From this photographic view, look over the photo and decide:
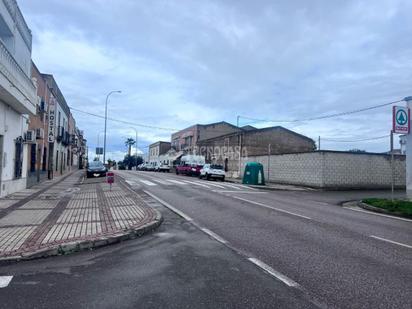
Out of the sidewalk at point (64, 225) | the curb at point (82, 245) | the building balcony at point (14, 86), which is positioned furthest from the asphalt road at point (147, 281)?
the building balcony at point (14, 86)

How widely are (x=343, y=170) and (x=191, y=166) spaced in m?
20.7

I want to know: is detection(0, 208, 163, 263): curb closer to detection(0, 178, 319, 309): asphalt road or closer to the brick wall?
detection(0, 178, 319, 309): asphalt road

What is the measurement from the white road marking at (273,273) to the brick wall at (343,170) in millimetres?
22184

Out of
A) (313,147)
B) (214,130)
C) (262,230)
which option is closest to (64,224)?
(262,230)

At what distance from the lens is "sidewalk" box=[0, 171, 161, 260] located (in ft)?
22.2

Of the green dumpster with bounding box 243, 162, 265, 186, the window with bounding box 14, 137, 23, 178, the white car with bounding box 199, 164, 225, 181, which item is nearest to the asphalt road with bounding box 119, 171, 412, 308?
the window with bounding box 14, 137, 23, 178

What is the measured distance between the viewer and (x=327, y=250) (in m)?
7.18

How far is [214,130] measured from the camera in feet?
217

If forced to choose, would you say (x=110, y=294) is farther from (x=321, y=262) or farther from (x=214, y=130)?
(x=214, y=130)

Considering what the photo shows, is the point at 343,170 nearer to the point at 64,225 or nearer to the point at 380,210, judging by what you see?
the point at 380,210

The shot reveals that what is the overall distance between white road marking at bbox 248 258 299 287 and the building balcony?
10188 millimetres

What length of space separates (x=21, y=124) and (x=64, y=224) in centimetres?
1137

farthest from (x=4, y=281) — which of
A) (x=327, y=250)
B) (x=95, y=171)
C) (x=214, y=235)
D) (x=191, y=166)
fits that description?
(x=191, y=166)

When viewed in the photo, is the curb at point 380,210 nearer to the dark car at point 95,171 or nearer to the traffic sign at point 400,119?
the traffic sign at point 400,119
